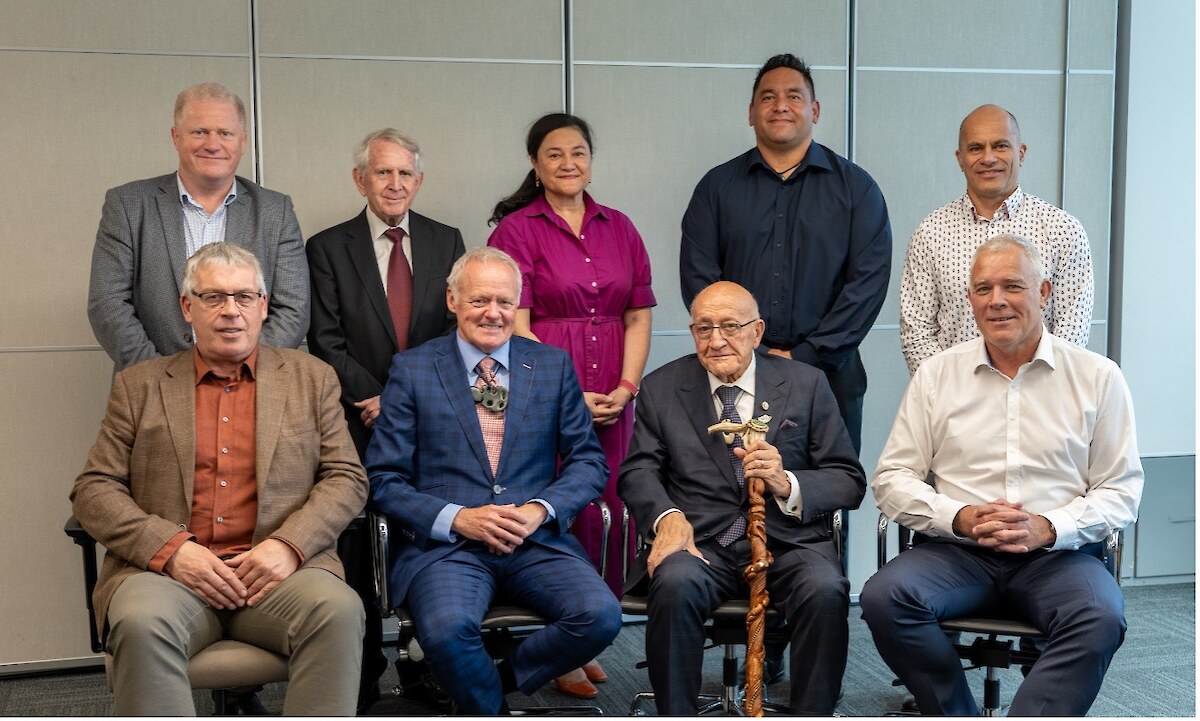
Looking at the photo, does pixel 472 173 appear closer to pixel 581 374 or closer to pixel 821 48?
pixel 581 374

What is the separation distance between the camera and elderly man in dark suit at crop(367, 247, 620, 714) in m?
2.87

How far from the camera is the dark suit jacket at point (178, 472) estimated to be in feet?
9.14

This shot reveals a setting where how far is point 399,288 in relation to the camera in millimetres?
3621

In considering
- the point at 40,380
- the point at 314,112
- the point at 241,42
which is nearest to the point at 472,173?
the point at 314,112

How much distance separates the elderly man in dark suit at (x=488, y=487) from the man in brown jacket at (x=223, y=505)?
0.17 meters

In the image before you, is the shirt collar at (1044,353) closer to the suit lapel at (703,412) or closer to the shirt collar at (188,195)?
the suit lapel at (703,412)

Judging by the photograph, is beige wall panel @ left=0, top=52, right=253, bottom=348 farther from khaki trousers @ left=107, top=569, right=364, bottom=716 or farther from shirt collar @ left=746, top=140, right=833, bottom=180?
shirt collar @ left=746, top=140, right=833, bottom=180

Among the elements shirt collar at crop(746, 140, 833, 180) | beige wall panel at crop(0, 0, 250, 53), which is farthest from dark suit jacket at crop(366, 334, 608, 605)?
beige wall panel at crop(0, 0, 250, 53)

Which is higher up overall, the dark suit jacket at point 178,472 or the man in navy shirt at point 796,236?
the man in navy shirt at point 796,236

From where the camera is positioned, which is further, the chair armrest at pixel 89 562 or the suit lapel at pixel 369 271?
the suit lapel at pixel 369 271

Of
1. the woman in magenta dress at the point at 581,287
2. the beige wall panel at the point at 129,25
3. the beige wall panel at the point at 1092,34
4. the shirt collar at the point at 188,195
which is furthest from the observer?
the beige wall panel at the point at 1092,34

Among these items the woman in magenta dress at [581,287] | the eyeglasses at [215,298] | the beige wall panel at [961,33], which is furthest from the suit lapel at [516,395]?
the beige wall panel at [961,33]

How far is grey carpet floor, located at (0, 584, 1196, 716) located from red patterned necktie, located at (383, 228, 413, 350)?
3.87 feet

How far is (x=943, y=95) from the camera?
15.3 ft
